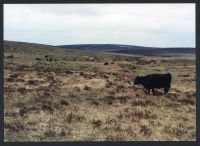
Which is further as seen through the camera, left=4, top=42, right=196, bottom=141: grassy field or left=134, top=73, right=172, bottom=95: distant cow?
left=134, top=73, right=172, bottom=95: distant cow

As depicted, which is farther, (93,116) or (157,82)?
(157,82)

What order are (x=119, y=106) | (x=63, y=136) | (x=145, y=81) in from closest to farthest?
(x=63, y=136), (x=119, y=106), (x=145, y=81)

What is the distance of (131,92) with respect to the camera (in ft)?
78.5

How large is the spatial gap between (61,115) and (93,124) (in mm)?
2243

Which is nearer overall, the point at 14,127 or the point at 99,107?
the point at 14,127

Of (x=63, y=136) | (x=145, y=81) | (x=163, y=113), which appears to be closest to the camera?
(x=63, y=136)

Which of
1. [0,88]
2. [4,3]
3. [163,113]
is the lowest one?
[163,113]

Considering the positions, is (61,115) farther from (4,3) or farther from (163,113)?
(4,3)

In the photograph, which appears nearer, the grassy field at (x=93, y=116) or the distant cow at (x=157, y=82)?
the grassy field at (x=93, y=116)

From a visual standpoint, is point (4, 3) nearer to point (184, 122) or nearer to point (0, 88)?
point (0, 88)

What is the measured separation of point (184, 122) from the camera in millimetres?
14445

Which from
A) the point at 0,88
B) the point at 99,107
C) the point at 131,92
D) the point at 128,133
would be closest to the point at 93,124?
the point at 128,133

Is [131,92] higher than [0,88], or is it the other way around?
[0,88]

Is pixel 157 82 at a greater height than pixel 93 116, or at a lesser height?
greater
